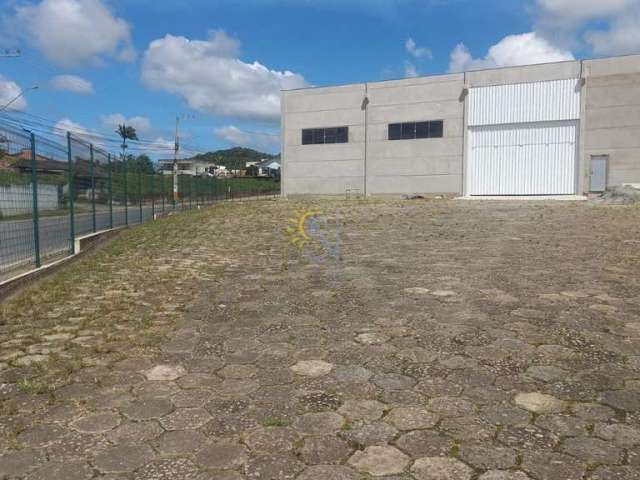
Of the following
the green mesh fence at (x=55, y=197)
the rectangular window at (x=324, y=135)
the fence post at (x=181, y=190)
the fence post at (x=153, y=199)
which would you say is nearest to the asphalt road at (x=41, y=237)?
the green mesh fence at (x=55, y=197)

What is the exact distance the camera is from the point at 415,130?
118 ft

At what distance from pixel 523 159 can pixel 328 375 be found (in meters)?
32.2

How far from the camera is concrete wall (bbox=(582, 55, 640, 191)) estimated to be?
3044 cm

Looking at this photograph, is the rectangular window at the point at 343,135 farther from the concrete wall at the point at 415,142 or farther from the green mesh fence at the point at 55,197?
the green mesh fence at the point at 55,197

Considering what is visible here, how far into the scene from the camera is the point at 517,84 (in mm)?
32531

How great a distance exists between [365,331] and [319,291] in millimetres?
1765

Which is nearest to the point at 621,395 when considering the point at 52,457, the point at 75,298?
the point at 52,457

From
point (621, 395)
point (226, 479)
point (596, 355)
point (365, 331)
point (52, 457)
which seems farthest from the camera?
point (365, 331)

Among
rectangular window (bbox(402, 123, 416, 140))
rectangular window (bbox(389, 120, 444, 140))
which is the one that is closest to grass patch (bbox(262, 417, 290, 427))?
rectangular window (bbox(389, 120, 444, 140))

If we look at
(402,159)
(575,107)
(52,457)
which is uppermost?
(575,107)

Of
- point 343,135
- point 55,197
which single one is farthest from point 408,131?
point 55,197

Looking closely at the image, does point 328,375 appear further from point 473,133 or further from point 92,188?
point 473,133

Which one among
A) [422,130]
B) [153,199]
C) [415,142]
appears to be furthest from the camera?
[415,142]

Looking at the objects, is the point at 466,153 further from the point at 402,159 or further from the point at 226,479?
the point at 226,479
